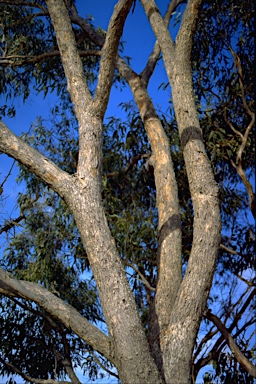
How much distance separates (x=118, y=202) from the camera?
21.5ft

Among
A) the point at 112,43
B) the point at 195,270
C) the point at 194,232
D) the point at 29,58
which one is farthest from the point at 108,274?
the point at 29,58

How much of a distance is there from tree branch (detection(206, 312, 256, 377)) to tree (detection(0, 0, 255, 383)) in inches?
0.4

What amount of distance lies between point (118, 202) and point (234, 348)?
2.26m

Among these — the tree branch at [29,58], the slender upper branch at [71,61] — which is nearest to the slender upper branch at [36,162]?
the slender upper branch at [71,61]

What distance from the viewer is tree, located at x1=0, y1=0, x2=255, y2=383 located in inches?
126

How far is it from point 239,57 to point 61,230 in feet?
9.71

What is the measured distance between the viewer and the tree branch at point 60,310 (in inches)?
128

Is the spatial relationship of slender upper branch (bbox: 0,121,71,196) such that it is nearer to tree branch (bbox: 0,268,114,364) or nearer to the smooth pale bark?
the smooth pale bark

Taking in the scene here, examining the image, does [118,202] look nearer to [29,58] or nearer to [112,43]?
[29,58]

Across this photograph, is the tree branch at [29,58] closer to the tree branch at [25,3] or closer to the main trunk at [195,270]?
the tree branch at [25,3]

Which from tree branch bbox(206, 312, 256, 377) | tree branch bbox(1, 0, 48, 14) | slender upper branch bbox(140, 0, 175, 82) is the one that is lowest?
tree branch bbox(206, 312, 256, 377)

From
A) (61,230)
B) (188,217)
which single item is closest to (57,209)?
(61,230)

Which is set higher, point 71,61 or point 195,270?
point 71,61

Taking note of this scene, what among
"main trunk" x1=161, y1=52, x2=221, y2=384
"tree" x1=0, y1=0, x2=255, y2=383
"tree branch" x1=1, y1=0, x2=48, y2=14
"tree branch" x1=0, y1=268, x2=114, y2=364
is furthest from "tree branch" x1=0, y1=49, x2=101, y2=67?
"tree branch" x1=0, y1=268, x2=114, y2=364
